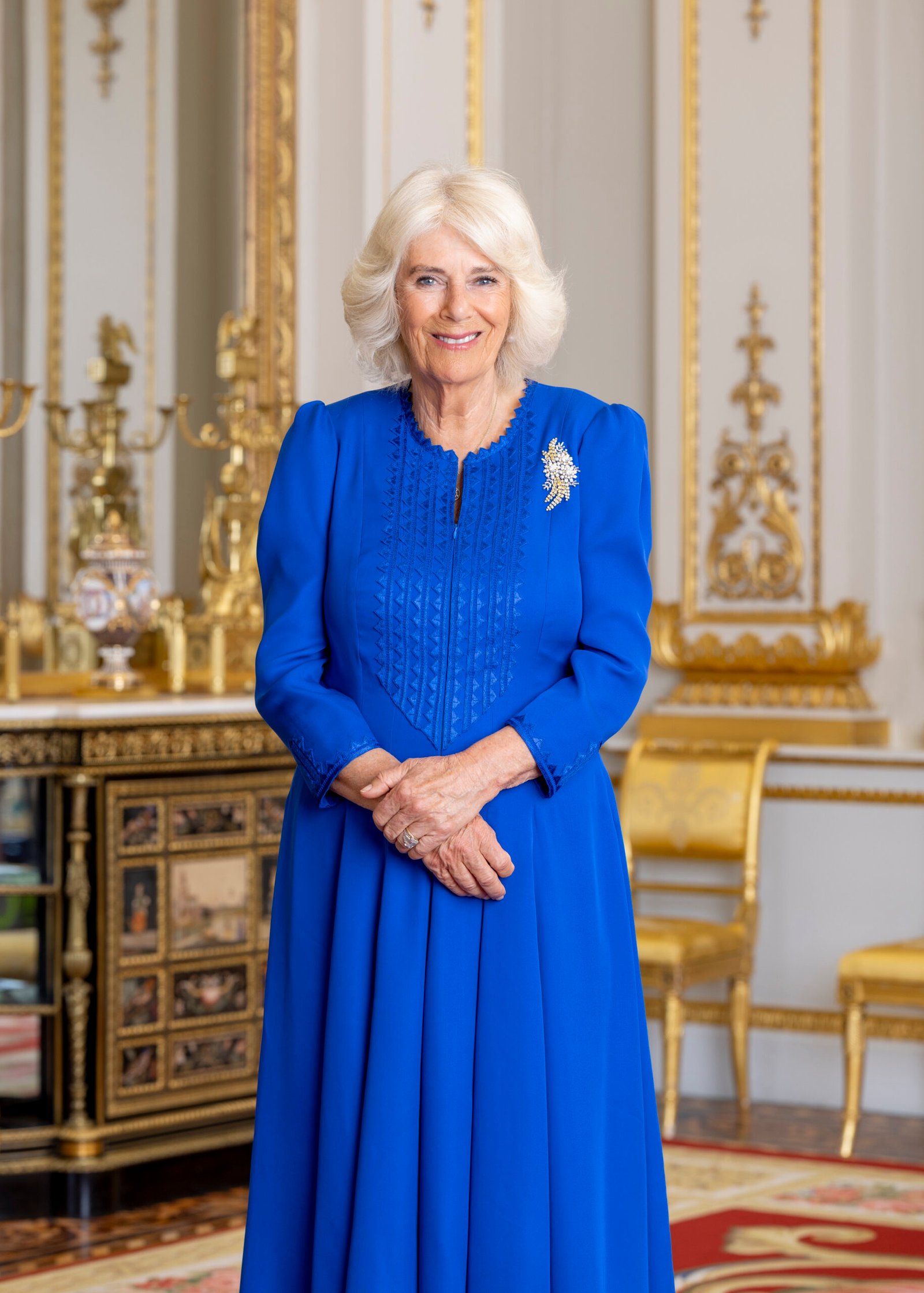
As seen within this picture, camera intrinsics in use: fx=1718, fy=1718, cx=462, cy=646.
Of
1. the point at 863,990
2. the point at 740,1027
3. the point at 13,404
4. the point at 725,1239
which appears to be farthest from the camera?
the point at 740,1027

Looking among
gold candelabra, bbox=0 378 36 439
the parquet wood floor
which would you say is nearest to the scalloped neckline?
the parquet wood floor

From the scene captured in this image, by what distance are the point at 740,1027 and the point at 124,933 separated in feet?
6.16

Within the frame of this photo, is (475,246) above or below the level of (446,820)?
above

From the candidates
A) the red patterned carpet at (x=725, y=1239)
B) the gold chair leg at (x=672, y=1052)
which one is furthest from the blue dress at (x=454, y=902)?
the gold chair leg at (x=672, y=1052)

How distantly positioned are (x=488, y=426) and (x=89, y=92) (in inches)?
119

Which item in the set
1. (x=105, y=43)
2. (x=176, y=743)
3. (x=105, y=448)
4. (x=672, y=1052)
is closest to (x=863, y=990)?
(x=672, y=1052)

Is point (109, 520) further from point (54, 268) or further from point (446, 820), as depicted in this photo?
point (446, 820)

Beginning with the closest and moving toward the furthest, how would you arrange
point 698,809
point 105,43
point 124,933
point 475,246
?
point 475,246 < point 124,933 < point 105,43 < point 698,809

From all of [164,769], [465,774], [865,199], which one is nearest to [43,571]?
[164,769]

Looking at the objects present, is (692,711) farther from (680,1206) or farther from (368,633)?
(368,633)

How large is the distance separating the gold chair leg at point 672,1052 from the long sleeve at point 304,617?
275 cm

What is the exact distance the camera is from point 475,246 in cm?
203

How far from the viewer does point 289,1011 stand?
2033 mm

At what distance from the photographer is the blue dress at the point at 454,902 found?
1.90m
